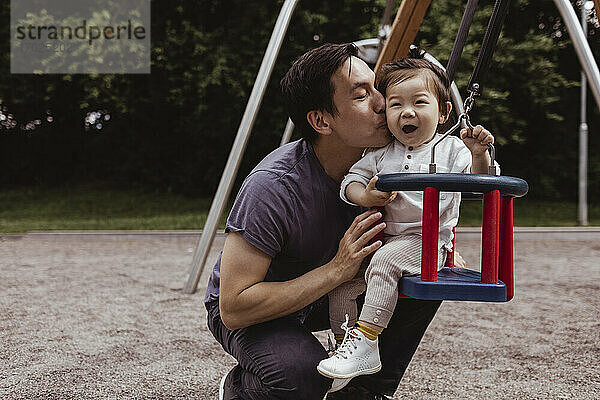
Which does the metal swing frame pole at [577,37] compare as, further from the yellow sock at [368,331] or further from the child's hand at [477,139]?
the yellow sock at [368,331]

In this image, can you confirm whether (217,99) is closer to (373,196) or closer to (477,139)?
(477,139)

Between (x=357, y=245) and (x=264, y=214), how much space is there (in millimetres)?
270

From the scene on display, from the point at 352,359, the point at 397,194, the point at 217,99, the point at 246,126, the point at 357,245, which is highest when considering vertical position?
the point at 217,99

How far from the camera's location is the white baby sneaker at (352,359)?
65.9 inches

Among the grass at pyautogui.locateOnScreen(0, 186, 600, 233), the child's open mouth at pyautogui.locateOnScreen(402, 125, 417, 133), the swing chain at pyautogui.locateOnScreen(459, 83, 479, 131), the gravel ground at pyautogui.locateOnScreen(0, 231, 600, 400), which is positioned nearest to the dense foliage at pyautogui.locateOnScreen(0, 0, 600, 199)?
the grass at pyautogui.locateOnScreen(0, 186, 600, 233)

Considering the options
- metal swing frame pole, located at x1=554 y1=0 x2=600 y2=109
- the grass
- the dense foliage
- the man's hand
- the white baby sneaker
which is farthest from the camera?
the dense foliage

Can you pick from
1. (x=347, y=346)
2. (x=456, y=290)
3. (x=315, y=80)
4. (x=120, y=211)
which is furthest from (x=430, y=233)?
(x=120, y=211)

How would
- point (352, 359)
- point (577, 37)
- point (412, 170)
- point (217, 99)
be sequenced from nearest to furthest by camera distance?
point (352, 359), point (412, 170), point (577, 37), point (217, 99)

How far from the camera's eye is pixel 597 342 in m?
3.43

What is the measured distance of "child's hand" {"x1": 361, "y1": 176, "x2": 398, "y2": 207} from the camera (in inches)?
67.6

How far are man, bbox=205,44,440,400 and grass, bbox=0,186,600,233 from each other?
8550 mm

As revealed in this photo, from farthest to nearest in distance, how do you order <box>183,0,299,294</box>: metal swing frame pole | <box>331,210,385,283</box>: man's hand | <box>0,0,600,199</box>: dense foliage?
1. <box>0,0,600,199</box>: dense foliage
2. <box>183,0,299,294</box>: metal swing frame pole
3. <box>331,210,385,283</box>: man's hand

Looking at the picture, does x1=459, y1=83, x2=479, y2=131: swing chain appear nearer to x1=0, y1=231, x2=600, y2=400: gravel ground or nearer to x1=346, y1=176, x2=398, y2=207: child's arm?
x1=346, y1=176, x2=398, y2=207: child's arm

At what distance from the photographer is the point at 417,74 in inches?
69.6
